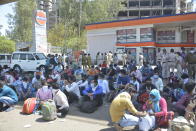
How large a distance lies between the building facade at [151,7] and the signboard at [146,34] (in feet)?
118

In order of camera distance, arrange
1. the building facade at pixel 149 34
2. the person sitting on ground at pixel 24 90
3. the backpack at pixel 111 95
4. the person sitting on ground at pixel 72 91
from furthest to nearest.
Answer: the building facade at pixel 149 34
the person sitting on ground at pixel 24 90
the backpack at pixel 111 95
the person sitting on ground at pixel 72 91

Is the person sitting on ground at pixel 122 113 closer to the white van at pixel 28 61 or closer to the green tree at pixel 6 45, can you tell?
the white van at pixel 28 61

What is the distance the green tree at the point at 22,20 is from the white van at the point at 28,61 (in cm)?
2534

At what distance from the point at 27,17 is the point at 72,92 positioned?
122 ft

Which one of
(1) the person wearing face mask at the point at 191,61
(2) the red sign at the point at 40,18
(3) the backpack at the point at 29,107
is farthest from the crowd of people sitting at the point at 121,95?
(2) the red sign at the point at 40,18

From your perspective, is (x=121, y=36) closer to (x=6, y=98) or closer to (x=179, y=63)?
(x=179, y=63)

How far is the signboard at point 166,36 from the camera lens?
2155 cm

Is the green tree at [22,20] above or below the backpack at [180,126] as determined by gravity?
above

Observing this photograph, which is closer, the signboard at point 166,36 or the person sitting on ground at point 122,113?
the person sitting on ground at point 122,113

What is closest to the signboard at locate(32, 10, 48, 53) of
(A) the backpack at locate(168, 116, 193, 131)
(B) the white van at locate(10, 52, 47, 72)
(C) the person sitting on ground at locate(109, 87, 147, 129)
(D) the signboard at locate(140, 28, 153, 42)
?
(B) the white van at locate(10, 52, 47, 72)

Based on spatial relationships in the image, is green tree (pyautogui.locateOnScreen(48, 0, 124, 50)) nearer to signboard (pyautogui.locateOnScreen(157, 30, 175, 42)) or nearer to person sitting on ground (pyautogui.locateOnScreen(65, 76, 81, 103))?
signboard (pyautogui.locateOnScreen(157, 30, 175, 42))

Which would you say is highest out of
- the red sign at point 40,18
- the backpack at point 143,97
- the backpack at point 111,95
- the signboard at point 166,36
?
the red sign at point 40,18

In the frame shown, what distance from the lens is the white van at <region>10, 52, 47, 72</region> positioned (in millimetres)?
16625

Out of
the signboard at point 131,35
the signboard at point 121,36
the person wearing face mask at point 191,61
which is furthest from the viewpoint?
the signboard at point 121,36
